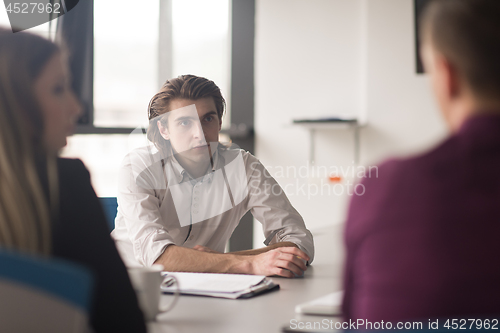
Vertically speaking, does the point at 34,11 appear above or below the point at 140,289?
above

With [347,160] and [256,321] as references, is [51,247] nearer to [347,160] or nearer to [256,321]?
[256,321]

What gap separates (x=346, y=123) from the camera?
3246 millimetres

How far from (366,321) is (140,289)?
437mm

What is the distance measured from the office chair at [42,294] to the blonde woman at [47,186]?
19 centimetres

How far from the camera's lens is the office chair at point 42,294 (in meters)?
0.44

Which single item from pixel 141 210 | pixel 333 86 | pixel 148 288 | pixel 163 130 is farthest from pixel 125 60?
pixel 148 288

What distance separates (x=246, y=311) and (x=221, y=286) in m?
0.20

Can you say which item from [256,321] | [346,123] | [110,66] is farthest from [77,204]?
[110,66]

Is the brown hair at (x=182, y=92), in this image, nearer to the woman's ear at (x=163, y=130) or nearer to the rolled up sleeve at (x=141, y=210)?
the woman's ear at (x=163, y=130)

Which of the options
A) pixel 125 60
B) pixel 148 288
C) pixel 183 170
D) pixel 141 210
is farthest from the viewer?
pixel 125 60

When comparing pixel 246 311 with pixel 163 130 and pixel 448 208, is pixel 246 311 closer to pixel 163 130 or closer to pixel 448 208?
pixel 448 208

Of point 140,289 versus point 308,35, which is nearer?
point 140,289

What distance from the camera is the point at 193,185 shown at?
2.07 m

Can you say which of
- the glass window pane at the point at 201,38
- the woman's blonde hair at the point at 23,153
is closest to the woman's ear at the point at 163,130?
the woman's blonde hair at the point at 23,153
